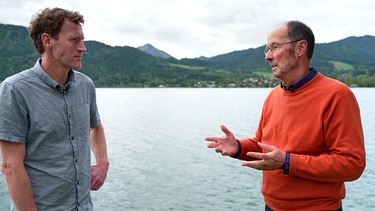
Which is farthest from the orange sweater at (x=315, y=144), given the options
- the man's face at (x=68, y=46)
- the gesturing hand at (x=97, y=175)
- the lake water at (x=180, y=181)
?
the lake water at (x=180, y=181)

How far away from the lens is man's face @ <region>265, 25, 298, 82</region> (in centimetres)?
317

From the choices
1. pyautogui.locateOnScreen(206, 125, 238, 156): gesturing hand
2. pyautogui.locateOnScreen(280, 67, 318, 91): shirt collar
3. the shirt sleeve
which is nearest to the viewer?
the shirt sleeve

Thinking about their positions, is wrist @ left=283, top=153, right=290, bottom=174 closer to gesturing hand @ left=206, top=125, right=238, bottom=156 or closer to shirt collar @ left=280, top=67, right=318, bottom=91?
shirt collar @ left=280, top=67, right=318, bottom=91

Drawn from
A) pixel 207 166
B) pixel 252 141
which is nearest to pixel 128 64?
pixel 207 166

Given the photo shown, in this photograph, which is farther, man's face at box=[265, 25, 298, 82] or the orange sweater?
man's face at box=[265, 25, 298, 82]

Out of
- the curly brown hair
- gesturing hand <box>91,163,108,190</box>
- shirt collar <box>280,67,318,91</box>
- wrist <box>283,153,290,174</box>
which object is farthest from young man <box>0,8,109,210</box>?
shirt collar <box>280,67,318,91</box>

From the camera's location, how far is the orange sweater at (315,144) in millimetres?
2771

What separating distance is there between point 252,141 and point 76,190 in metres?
1.73

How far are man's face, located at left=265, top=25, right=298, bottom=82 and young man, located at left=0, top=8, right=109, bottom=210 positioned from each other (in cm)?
159

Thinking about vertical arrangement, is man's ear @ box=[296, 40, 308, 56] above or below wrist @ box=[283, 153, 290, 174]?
above

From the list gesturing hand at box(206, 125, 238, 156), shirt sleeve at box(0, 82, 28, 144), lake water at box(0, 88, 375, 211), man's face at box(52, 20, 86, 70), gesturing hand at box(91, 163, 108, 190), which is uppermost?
man's face at box(52, 20, 86, 70)

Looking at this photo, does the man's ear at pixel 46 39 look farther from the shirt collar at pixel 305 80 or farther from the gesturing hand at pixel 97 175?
the shirt collar at pixel 305 80

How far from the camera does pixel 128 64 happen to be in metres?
199

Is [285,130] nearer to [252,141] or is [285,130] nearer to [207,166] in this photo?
[252,141]
